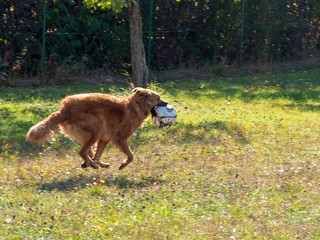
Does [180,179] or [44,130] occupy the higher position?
[44,130]

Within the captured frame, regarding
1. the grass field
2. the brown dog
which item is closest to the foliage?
the grass field

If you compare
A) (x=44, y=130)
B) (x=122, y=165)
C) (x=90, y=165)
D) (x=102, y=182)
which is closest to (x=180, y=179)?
(x=122, y=165)

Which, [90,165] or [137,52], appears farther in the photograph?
[137,52]

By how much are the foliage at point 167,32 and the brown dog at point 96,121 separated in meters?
4.05

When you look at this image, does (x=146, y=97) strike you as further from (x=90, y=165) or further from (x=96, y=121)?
(x=90, y=165)

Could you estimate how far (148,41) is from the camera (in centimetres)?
1591

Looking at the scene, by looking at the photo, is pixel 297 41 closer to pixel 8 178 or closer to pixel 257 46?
pixel 257 46

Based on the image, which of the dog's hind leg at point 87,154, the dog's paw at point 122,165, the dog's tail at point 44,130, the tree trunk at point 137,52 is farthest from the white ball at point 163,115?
the tree trunk at point 137,52

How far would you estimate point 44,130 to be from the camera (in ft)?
22.6

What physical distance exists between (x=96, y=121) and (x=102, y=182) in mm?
880

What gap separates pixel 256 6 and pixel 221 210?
528 inches

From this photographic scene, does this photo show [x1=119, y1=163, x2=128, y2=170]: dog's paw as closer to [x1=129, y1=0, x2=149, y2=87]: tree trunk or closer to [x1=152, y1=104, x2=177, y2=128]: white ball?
[x1=152, y1=104, x2=177, y2=128]: white ball

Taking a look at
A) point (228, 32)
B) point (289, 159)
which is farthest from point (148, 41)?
point (289, 159)

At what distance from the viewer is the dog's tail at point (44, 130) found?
683cm
